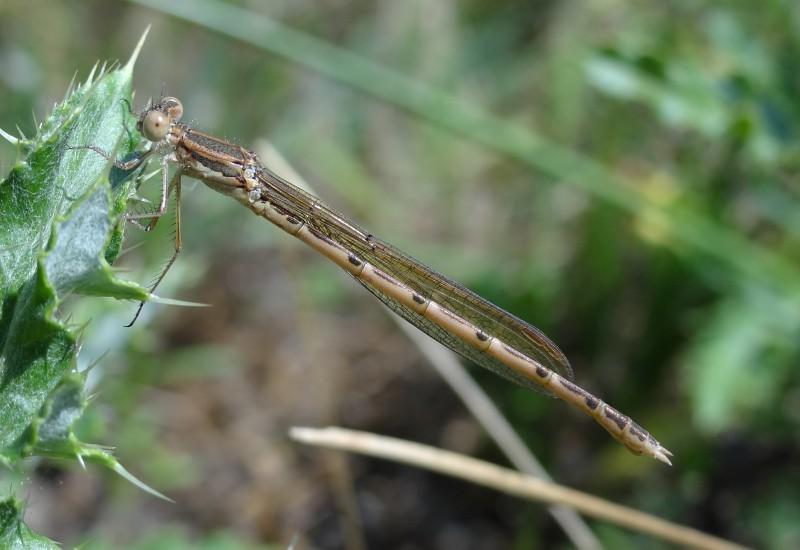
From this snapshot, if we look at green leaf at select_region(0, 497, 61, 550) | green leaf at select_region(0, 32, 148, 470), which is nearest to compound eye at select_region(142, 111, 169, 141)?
green leaf at select_region(0, 32, 148, 470)

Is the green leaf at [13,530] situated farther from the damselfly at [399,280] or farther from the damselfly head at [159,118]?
the damselfly at [399,280]

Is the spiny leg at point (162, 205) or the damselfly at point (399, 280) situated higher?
the damselfly at point (399, 280)

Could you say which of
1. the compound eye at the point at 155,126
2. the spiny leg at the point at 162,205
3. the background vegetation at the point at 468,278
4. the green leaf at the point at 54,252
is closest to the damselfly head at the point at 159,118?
the compound eye at the point at 155,126

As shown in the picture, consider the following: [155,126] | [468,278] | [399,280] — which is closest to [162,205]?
[155,126]

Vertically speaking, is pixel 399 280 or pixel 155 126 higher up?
pixel 399 280

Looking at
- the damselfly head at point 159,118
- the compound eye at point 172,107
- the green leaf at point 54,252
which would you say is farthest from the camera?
the compound eye at point 172,107

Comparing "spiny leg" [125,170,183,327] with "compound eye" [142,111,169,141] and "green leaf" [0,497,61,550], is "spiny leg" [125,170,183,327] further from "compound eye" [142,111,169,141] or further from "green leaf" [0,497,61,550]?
"green leaf" [0,497,61,550]

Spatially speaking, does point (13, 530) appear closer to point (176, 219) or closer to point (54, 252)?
point (54, 252)
